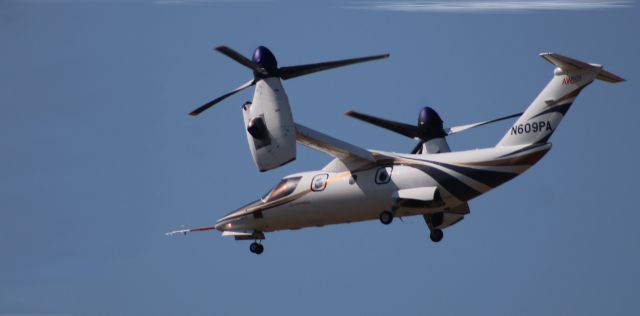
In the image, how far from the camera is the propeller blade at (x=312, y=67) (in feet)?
133

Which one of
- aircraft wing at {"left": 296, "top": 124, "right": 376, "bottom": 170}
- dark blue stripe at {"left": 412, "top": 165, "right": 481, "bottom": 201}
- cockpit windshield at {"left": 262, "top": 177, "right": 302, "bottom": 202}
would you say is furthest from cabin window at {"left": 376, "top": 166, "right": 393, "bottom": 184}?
cockpit windshield at {"left": 262, "top": 177, "right": 302, "bottom": 202}

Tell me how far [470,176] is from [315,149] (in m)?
5.67

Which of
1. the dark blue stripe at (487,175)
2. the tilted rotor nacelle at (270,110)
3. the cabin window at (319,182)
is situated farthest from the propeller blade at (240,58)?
the dark blue stripe at (487,175)

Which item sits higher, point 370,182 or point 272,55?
point 272,55

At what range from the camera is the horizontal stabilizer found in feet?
142

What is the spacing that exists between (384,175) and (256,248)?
672 centimetres

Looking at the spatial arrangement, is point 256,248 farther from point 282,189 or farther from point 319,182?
point 319,182

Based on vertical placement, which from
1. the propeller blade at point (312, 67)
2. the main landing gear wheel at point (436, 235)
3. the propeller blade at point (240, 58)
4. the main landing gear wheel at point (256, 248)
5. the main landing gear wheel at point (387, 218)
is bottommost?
the main landing gear wheel at point (436, 235)

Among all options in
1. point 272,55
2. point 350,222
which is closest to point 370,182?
point 350,222

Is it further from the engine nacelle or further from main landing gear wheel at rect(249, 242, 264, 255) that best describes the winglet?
main landing gear wheel at rect(249, 242, 264, 255)

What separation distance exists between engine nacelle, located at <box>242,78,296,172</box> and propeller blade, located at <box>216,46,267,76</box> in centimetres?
37

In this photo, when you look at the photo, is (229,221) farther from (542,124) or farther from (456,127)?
(542,124)

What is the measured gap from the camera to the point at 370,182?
43.2 metres

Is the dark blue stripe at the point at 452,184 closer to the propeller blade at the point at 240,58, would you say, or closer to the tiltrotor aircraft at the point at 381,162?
the tiltrotor aircraft at the point at 381,162
